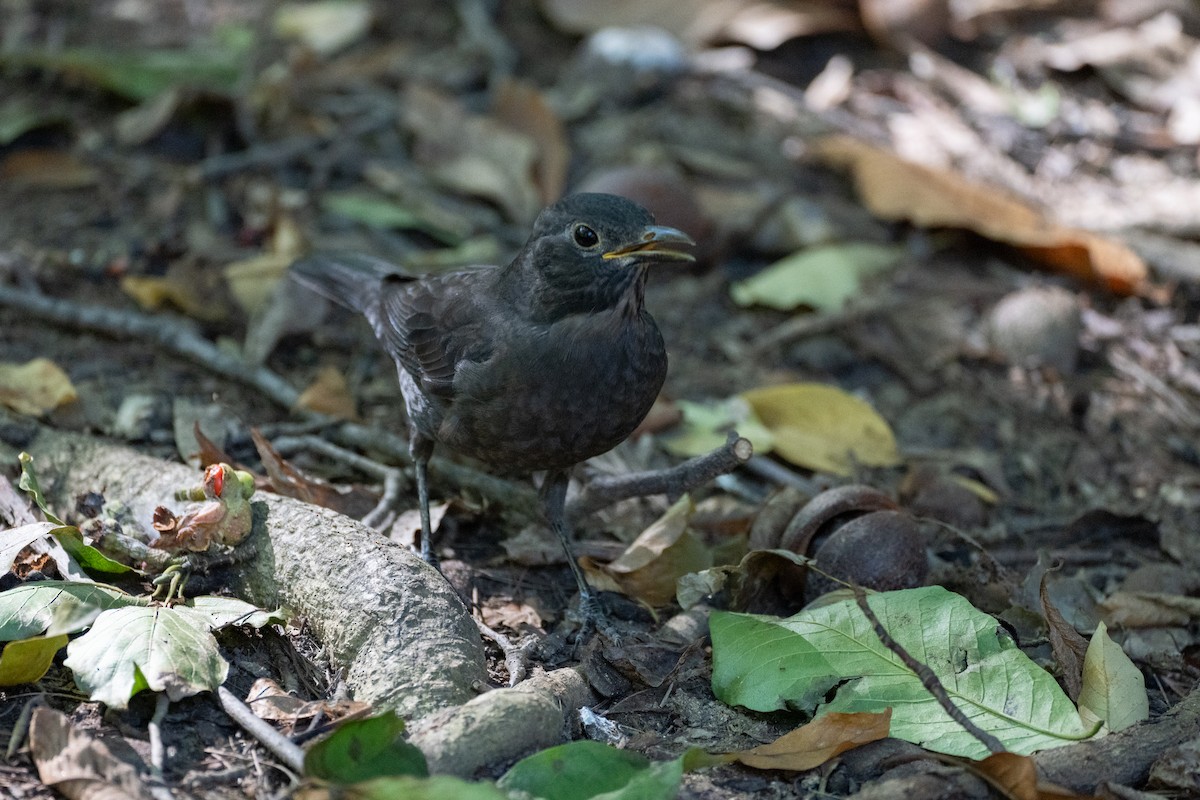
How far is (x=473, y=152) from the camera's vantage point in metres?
7.18

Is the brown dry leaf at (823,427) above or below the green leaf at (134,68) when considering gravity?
below

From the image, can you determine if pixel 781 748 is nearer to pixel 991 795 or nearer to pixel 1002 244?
pixel 991 795

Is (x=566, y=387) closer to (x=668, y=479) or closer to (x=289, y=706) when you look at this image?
(x=668, y=479)

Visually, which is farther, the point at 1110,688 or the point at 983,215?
the point at 983,215

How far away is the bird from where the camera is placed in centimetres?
422

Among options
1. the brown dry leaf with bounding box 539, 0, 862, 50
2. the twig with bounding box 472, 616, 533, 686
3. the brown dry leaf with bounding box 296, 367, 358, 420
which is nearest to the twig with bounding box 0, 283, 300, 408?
the brown dry leaf with bounding box 296, 367, 358, 420

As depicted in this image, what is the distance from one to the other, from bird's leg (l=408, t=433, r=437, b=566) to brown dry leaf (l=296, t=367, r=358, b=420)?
17.6 inches

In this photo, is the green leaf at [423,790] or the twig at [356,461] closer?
the green leaf at [423,790]

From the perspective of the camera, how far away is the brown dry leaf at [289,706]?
3.34 meters

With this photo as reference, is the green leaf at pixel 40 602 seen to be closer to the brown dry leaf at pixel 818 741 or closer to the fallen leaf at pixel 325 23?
the brown dry leaf at pixel 818 741

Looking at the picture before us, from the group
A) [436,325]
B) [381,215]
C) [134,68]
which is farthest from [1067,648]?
[134,68]

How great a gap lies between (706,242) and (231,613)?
3.74 metres

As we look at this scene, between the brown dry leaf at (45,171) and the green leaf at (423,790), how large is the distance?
190 inches

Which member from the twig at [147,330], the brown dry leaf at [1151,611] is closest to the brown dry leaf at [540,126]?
the twig at [147,330]
